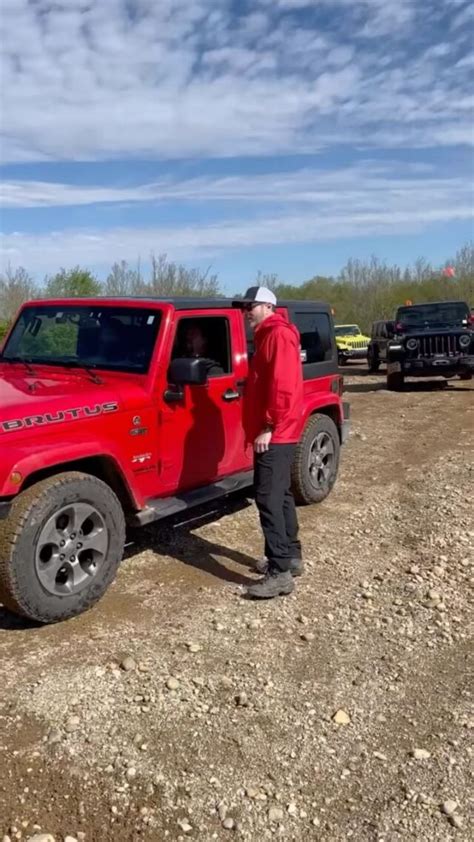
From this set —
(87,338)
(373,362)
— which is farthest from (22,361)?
(373,362)

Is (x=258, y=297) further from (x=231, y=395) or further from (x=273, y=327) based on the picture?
(x=231, y=395)

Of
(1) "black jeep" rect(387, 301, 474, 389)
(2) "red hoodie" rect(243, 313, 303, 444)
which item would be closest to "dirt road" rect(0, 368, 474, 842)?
(2) "red hoodie" rect(243, 313, 303, 444)

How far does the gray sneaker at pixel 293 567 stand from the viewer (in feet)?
15.1

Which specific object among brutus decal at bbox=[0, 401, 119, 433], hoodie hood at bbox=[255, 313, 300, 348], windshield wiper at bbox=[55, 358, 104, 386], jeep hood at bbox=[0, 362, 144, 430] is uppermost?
hoodie hood at bbox=[255, 313, 300, 348]

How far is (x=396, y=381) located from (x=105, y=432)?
12.2 m

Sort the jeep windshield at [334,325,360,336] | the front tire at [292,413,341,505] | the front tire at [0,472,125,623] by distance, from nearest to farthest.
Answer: the front tire at [0,472,125,623] → the front tire at [292,413,341,505] → the jeep windshield at [334,325,360,336]

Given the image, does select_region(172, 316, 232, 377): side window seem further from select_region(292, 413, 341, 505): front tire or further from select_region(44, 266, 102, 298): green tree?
select_region(44, 266, 102, 298): green tree

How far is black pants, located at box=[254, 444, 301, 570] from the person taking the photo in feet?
14.3

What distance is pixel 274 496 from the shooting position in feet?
14.4

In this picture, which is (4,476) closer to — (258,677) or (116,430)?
(116,430)

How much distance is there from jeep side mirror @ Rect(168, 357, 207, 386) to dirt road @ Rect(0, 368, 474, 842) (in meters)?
1.28

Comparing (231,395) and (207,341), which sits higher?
(207,341)

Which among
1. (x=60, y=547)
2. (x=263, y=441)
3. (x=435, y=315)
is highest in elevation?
(x=435, y=315)

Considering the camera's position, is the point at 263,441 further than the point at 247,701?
Yes
